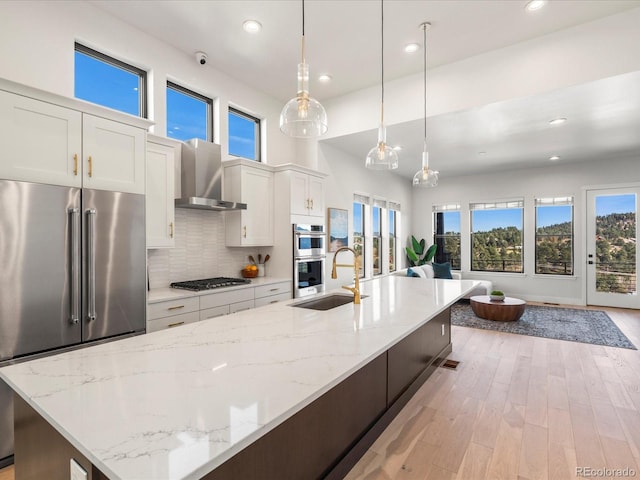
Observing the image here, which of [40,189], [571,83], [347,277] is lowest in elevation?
[347,277]

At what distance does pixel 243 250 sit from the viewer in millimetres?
4484

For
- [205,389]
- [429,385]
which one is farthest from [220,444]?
[429,385]

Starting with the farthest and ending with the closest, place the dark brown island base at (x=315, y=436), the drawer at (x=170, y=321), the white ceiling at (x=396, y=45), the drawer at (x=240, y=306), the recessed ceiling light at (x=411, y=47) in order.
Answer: the recessed ceiling light at (x=411, y=47)
the drawer at (x=240, y=306)
the white ceiling at (x=396, y=45)
the drawer at (x=170, y=321)
the dark brown island base at (x=315, y=436)

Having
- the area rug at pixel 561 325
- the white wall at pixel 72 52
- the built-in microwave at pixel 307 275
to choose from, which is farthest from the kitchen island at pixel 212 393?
the area rug at pixel 561 325

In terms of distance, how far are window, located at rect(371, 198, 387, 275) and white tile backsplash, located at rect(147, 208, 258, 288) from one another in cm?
347

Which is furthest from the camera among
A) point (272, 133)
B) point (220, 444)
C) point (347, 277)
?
point (347, 277)

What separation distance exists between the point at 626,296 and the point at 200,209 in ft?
25.5

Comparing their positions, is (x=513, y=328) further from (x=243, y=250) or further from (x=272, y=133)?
(x=272, y=133)

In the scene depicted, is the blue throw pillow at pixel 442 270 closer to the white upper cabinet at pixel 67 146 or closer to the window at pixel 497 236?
the window at pixel 497 236

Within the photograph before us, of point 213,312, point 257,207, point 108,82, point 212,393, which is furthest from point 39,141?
point 257,207

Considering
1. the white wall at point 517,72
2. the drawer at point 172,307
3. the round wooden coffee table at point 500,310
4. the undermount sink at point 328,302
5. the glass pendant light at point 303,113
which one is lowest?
the round wooden coffee table at point 500,310

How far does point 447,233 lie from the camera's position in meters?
8.45

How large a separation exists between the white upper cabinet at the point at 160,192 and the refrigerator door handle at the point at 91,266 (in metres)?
0.69

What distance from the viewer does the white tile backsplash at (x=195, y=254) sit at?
11.6 feet
